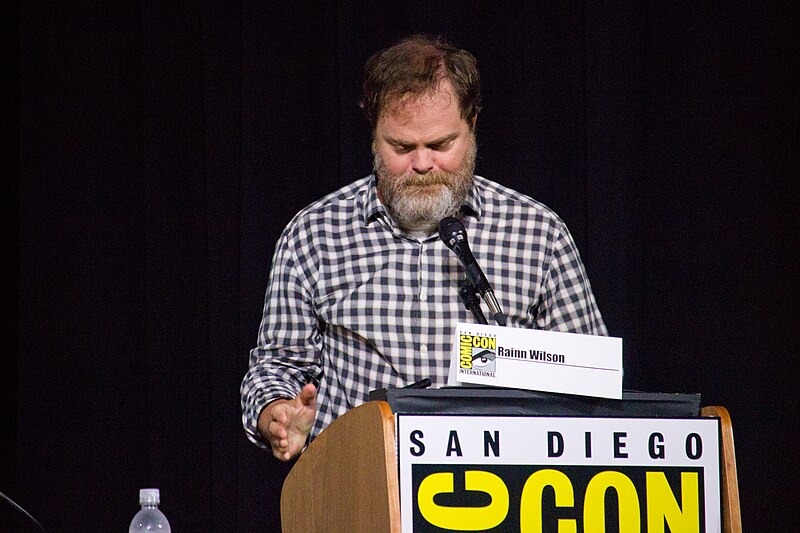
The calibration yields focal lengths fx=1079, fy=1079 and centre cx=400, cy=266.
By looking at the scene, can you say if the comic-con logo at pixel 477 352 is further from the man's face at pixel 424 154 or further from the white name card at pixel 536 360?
the man's face at pixel 424 154

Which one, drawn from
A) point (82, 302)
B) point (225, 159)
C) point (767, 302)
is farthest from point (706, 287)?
point (82, 302)

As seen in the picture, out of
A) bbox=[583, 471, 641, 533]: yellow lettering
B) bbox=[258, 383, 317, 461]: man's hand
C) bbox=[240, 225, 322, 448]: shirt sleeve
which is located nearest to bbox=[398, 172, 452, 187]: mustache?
bbox=[240, 225, 322, 448]: shirt sleeve

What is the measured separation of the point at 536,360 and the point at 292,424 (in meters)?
0.40

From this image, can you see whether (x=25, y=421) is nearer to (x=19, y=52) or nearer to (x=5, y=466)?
(x=5, y=466)

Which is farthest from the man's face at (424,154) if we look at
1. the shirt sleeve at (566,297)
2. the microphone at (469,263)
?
the microphone at (469,263)

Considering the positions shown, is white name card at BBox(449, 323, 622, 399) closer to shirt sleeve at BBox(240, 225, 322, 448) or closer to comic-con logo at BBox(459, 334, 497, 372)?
comic-con logo at BBox(459, 334, 497, 372)

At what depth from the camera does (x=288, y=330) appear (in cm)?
210

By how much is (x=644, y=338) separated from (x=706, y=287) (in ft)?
0.70

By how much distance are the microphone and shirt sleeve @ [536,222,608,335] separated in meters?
0.51

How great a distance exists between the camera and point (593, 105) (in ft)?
9.25

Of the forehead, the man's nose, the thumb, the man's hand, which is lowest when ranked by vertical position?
the man's hand

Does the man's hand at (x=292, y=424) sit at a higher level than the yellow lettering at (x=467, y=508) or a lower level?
higher

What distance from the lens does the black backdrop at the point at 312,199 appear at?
2797 millimetres

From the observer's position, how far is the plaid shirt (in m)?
2.08
